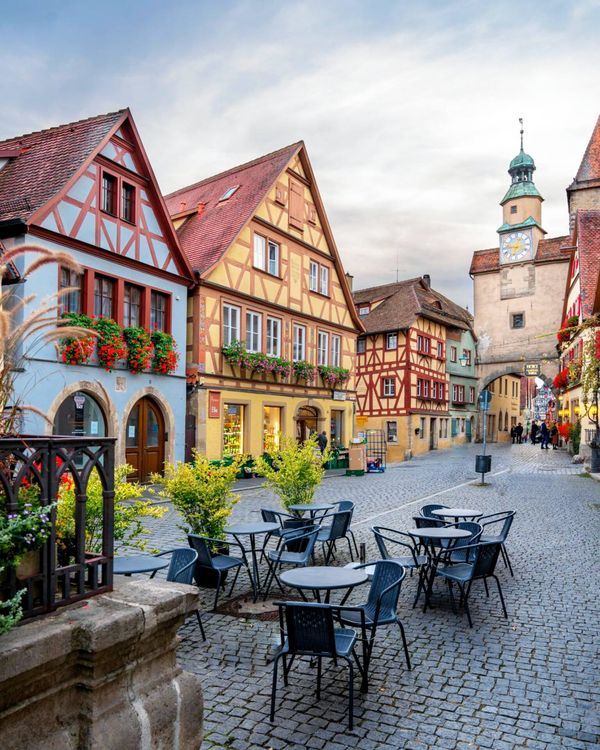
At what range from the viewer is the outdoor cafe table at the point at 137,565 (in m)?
5.54

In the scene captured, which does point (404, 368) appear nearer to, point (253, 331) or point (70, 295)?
point (253, 331)

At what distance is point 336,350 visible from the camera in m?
26.5

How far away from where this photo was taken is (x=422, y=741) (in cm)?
394

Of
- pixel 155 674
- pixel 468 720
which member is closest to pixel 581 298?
pixel 468 720

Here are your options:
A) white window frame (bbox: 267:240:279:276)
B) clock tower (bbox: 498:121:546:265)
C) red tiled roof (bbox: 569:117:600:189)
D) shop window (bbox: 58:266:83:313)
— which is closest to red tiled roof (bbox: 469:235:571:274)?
clock tower (bbox: 498:121:546:265)

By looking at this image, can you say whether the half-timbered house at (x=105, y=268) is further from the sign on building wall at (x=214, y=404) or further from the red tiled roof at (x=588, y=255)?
the red tiled roof at (x=588, y=255)

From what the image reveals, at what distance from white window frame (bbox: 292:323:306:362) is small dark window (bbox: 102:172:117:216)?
9.02m

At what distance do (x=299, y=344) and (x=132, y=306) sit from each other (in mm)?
8507

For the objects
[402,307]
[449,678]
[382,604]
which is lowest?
[449,678]

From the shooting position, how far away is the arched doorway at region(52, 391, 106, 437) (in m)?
14.6

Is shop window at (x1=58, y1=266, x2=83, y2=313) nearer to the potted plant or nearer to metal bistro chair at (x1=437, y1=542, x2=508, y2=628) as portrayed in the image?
the potted plant

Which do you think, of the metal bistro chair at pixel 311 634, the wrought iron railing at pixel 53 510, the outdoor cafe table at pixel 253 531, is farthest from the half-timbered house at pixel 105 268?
the wrought iron railing at pixel 53 510

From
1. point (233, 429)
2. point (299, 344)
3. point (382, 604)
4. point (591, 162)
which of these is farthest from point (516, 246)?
point (382, 604)

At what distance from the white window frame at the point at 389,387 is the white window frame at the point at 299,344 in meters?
12.5
